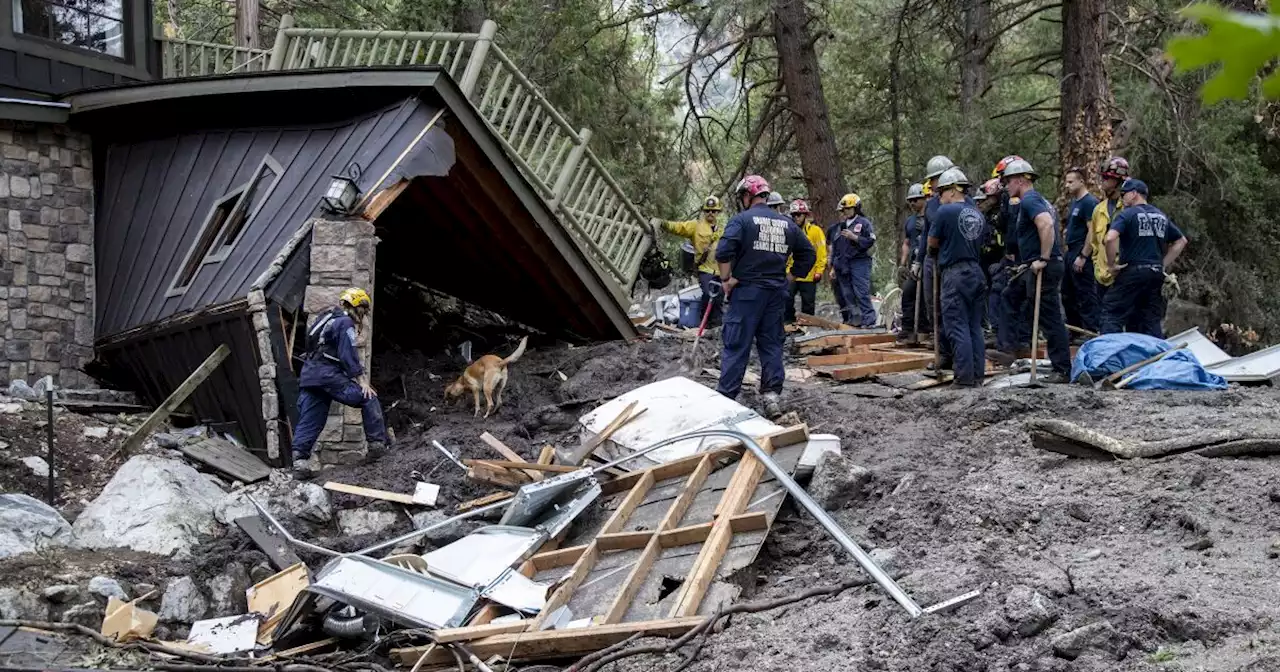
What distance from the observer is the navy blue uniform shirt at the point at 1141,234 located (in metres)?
10.2

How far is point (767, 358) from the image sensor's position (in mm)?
9773

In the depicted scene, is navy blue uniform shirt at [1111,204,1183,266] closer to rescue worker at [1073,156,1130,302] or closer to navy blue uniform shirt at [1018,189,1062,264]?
rescue worker at [1073,156,1130,302]

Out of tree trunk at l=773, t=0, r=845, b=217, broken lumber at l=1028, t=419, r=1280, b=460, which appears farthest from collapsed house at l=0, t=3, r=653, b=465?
broken lumber at l=1028, t=419, r=1280, b=460

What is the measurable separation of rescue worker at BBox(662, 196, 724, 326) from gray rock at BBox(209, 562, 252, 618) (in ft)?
23.6

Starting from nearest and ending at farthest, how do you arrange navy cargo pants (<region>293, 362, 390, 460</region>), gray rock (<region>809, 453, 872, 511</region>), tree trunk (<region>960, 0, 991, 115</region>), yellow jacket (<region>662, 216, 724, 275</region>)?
gray rock (<region>809, 453, 872, 511</region>), navy cargo pants (<region>293, 362, 390, 460</region>), yellow jacket (<region>662, 216, 724, 275</region>), tree trunk (<region>960, 0, 991, 115</region>)

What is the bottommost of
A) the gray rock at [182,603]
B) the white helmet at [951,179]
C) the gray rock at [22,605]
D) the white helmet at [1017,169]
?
the gray rock at [182,603]

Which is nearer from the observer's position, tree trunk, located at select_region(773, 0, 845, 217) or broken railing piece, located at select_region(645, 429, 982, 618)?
broken railing piece, located at select_region(645, 429, 982, 618)

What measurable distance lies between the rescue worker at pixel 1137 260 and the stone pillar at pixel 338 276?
682cm

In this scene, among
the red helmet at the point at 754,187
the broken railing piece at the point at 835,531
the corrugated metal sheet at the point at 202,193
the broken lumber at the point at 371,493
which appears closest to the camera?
the broken railing piece at the point at 835,531

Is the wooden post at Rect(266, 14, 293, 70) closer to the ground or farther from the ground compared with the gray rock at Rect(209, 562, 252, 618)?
farther from the ground

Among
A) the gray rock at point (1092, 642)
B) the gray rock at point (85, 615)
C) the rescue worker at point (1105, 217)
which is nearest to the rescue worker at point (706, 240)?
the rescue worker at point (1105, 217)

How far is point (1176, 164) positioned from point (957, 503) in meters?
13.0

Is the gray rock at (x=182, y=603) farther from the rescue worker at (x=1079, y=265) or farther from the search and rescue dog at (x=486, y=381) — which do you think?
the rescue worker at (x=1079, y=265)

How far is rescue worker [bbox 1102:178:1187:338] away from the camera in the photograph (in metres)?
10.2
